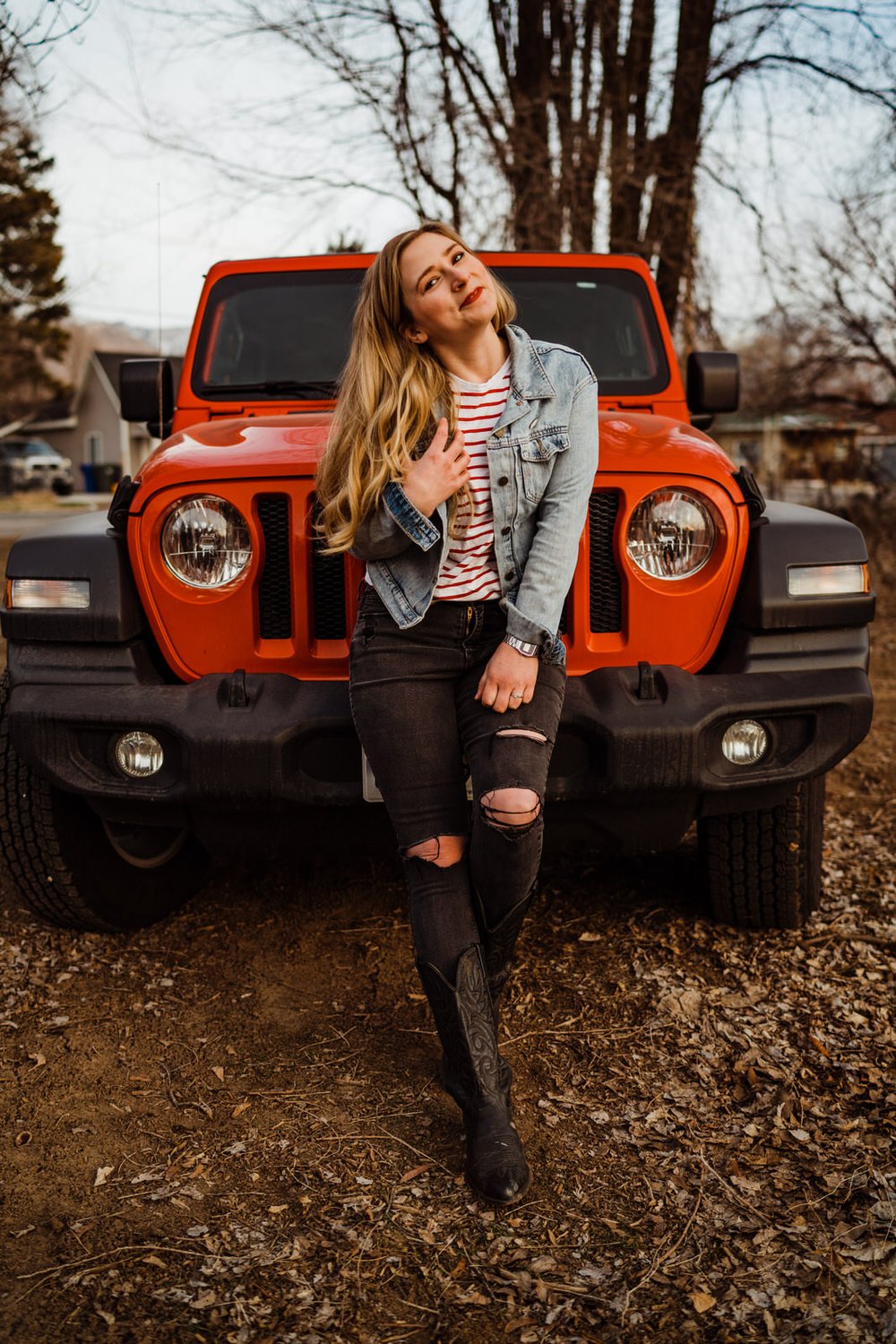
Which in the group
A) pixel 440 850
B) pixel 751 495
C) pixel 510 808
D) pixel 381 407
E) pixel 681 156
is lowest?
pixel 440 850

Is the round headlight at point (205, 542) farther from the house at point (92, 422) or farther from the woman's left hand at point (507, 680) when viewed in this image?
the house at point (92, 422)

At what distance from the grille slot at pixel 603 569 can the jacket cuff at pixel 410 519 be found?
608mm

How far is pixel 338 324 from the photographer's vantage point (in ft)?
13.9

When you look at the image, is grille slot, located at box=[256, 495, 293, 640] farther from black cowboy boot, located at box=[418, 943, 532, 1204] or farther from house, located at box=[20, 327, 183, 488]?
house, located at box=[20, 327, 183, 488]

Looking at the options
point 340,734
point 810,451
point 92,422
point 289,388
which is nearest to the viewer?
point 340,734

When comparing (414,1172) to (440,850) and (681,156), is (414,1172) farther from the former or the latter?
(681,156)

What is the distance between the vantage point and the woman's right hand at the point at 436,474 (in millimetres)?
2443

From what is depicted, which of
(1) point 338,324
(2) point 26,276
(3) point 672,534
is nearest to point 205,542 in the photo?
(3) point 672,534

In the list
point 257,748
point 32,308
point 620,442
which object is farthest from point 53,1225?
point 32,308

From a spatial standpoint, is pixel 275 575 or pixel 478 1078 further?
pixel 275 575

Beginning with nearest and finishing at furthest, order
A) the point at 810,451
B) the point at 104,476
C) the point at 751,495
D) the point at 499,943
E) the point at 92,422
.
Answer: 1. the point at 499,943
2. the point at 751,495
3. the point at 810,451
4. the point at 104,476
5. the point at 92,422

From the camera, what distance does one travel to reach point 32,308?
3516cm

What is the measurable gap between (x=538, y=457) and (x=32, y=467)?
1636 inches

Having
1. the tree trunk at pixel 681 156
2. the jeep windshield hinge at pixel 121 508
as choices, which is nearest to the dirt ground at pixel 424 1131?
the jeep windshield hinge at pixel 121 508
